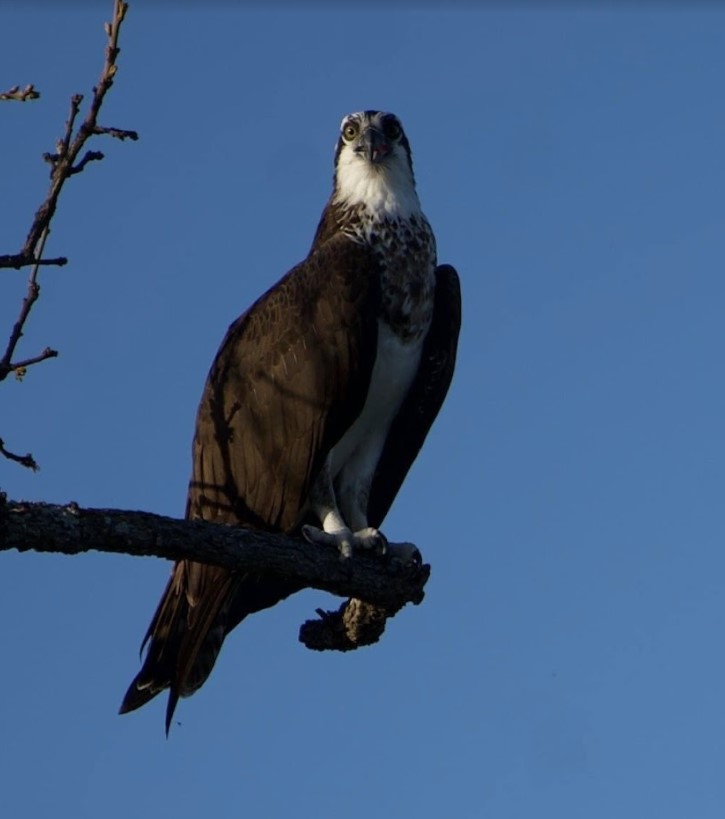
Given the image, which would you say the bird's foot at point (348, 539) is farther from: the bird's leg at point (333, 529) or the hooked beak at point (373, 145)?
the hooked beak at point (373, 145)

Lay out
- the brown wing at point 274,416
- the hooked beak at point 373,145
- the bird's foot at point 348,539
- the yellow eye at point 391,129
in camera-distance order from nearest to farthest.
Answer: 1. the bird's foot at point 348,539
2. the brown wing at point 274,416
3. the hooked beak at point 373,145
4. the yellow eye at point 391,129

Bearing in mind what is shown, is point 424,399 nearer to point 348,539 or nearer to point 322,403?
point 322,403

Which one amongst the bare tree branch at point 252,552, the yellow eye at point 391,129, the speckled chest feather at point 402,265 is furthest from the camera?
the yellow eye at point 391,129

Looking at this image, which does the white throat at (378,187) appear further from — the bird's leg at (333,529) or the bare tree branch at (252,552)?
the bare tree branch at (252,552)

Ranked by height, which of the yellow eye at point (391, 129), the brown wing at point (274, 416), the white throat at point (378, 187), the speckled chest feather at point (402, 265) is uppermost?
the yellow eye at point (391, 129)

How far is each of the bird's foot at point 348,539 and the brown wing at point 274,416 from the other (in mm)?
218

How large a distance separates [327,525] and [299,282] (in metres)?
1.13

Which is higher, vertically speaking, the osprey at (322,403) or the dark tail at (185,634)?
the osprey at (322,403)

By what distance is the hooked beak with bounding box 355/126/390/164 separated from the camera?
7.09 m

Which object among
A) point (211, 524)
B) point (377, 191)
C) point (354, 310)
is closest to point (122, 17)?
point (211, 524)

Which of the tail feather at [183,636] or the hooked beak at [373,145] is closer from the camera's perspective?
the tail feather at [183,636]

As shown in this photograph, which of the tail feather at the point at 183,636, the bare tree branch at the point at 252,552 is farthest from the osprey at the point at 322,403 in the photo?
the bare tree branch at the point at 252,552

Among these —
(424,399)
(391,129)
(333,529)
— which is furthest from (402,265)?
(333,529)

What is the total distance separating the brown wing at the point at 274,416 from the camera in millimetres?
6137
